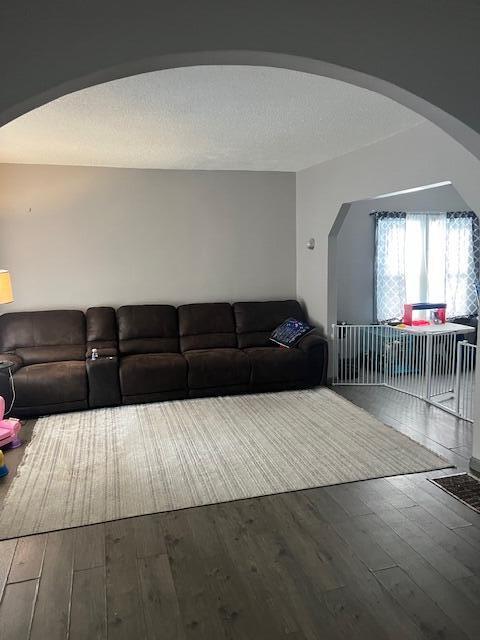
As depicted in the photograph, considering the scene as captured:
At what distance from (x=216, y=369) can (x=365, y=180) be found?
7.63 feet

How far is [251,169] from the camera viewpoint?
5785 mm

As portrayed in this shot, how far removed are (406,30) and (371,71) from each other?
8.3 inches

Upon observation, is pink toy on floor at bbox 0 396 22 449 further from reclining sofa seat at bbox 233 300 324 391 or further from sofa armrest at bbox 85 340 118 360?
reclining sofa seat at bbox 233 300 324 391

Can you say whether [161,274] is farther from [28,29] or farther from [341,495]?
[28,29]

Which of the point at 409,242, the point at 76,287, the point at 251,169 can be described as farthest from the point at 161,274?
the point at 409,242

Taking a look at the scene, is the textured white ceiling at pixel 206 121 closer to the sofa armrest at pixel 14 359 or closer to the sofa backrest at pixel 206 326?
the sofa backrest at pixel 206 326

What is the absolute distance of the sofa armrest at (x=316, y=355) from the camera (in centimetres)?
518

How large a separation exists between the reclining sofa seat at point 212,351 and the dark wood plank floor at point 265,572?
6.89ft

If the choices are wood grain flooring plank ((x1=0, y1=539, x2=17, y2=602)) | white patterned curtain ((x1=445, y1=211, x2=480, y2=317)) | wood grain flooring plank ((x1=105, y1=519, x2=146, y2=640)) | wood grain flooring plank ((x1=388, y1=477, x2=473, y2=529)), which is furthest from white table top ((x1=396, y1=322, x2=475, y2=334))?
wood grain flooring plank ((x1=0, y1=539, x2=17, y2=602))

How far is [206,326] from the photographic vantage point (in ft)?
18.4

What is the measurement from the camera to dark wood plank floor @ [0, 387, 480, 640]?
6.48ft

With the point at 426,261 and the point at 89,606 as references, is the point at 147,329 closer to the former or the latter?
the point at 89,606

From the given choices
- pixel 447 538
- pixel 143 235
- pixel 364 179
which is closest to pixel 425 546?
pixel 447 538

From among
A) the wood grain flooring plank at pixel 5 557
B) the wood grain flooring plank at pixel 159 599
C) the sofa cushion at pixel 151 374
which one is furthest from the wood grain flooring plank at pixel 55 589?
the sofa cushion at pixel 151 374
